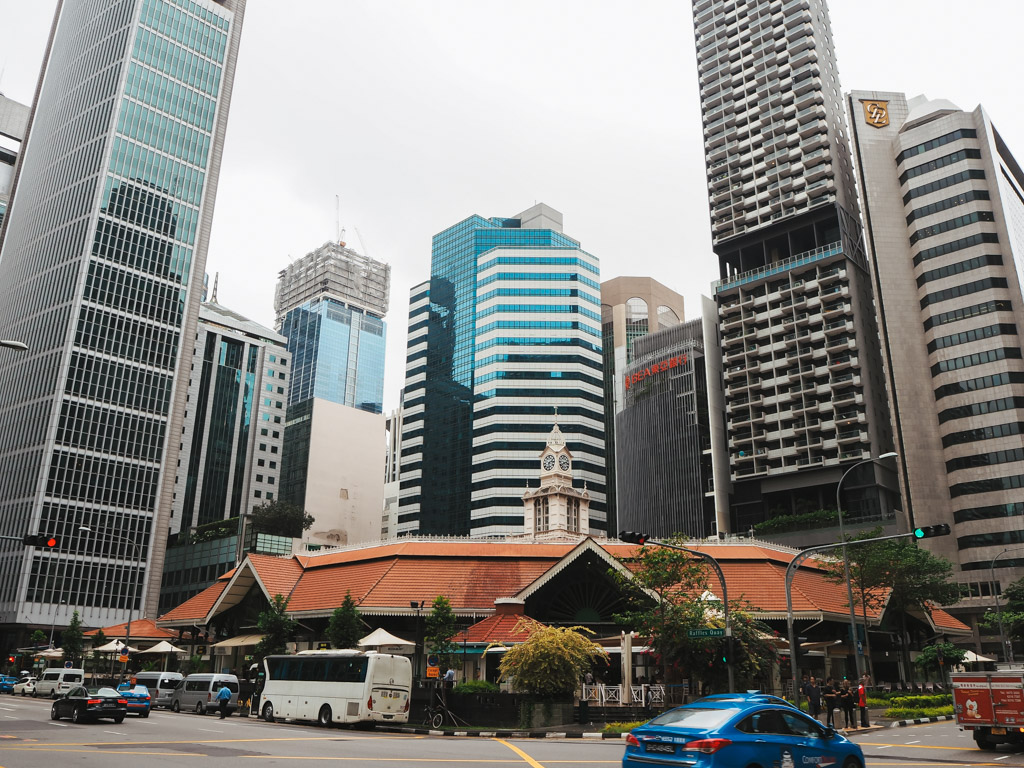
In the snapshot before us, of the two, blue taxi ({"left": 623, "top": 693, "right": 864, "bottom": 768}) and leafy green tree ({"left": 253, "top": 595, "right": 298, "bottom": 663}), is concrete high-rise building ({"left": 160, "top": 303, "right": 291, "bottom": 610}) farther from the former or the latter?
blue taxi ({"left": 623, "top": 693, "right": 864, "bottom": 768})

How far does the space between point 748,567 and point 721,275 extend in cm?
7800

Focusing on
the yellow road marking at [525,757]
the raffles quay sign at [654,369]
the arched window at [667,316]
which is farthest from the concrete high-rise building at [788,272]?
the yellow road marking at [525,757]

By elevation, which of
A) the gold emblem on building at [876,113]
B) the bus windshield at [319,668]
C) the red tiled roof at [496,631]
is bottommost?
the bus windshield at [319,668]

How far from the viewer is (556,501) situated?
92.8m

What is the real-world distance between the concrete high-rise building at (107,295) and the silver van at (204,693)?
54069 mm

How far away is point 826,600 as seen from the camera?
48.8m

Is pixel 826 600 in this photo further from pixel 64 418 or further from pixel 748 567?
pixel 64 418

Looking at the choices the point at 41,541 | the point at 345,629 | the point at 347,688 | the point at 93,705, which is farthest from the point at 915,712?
the point at 41,541

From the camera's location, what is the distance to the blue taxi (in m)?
Result: 12.3

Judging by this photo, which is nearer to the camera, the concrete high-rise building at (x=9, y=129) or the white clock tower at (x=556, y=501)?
the white clock tower at (x=556, y=501)

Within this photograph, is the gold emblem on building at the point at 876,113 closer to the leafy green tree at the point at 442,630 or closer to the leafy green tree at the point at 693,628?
the leafy green tree at the point at 693,628

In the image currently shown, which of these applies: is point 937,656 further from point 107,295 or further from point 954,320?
point 107,295

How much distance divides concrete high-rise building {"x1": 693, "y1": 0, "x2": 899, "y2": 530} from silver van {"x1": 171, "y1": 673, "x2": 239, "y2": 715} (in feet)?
248

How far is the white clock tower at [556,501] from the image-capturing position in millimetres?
91875
